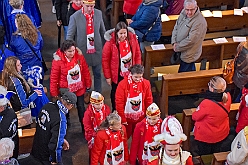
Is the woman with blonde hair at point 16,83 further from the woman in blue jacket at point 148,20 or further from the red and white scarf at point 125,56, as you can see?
the woman in blue jacket at point 148,20

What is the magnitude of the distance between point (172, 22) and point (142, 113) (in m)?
2.20

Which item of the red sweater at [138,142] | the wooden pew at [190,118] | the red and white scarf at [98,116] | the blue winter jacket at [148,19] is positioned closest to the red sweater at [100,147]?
the red sweater at [138,142]

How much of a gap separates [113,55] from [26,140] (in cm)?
152

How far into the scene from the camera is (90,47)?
6.11 m

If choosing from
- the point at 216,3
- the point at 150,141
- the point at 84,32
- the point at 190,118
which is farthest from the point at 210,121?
the point at 216,3

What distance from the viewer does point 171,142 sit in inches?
150

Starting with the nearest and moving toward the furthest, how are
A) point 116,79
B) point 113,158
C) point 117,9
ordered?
point 113,158
point 116,79
point 117,9

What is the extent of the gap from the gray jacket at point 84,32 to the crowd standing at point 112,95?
0.04ft

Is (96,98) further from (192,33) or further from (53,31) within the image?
(53,31)

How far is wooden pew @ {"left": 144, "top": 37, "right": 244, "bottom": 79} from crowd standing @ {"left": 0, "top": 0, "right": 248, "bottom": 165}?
0.24 m

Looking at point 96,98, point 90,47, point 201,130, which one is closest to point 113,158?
point 96,98

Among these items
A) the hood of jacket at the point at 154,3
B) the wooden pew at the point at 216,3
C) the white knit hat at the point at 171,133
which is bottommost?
the white knit hat at the point at 171,133

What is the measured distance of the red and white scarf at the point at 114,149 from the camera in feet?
15.4

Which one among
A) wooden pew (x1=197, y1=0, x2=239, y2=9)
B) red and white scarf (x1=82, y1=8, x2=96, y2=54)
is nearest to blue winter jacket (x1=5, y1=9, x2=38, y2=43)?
red and white scarf (x1=82, y1=8, x2=96, y2=54)
